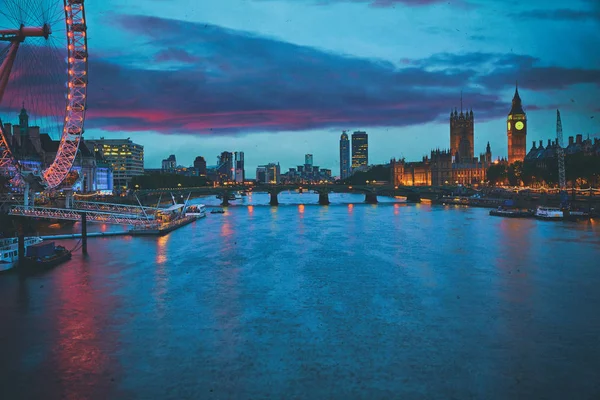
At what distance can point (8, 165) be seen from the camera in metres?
54.8

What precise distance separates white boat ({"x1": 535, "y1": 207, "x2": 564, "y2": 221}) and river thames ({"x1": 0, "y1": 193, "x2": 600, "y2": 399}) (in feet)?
106

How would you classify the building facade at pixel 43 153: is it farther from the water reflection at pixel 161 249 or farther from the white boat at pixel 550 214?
the white boat at pixel 550 214

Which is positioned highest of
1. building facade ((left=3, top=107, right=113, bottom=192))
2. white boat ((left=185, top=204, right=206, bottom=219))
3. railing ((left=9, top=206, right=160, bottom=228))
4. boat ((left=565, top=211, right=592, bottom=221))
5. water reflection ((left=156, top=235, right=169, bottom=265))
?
building facade ((left=3, top=107, right=113, bottom=192))

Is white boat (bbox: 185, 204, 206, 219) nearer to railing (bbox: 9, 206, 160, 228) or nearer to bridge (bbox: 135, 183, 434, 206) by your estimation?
railing (bbox: 9, 206, 160, 228)

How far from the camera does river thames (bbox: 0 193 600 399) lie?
17.4 metres

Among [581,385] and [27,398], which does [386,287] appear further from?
[27,398]

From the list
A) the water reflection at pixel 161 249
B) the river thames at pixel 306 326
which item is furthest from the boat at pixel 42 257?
the water reflection at pixel 161 249

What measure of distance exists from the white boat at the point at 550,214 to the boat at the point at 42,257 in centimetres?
5975

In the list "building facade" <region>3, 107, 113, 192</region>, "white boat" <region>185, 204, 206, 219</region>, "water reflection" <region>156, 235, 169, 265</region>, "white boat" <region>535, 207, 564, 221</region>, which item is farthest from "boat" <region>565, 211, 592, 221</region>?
"building facade" <region>3, 107, 113, 192</region>

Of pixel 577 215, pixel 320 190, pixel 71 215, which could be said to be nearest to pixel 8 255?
pixel 71 215

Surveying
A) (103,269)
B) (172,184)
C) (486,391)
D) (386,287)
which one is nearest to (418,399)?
(486,391)

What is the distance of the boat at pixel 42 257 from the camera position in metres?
35.7

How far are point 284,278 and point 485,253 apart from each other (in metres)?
18.2

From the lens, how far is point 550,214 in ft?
247
